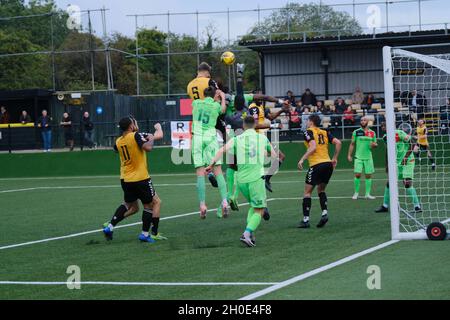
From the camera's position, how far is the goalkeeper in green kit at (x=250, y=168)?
13195 millimetres

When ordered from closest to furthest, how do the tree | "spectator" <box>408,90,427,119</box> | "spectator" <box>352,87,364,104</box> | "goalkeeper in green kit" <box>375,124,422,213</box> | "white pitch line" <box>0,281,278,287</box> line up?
1. "white pitch line" <box>0,281,278,287</box>
2. "goalkeeper in green kit" <box>375,124,422,213</box>
3. "spectator" <box>408,90,427,119</box>
4. "spectator" <box>352,87,364,104</box>
5. the tree

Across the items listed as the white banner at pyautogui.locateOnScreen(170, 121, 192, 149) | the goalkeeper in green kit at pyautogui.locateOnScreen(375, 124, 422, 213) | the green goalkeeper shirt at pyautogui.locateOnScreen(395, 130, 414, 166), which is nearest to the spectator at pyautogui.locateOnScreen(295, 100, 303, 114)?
the white banner at pyautogui.locateOnScreen(170, 121, 192, 149)

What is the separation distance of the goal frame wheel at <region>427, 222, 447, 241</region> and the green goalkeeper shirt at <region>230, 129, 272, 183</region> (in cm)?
271

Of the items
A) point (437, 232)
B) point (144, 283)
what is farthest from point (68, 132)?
point (144, 283)

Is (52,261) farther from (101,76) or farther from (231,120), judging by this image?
(101,76)

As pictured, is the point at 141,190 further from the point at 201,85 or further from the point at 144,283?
the point at 144,283

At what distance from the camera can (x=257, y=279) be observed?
1023 centimetres

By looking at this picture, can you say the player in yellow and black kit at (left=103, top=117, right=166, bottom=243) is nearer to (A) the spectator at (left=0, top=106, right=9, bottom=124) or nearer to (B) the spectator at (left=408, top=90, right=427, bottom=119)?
(B) the spectator at (left=408, top=90, right=427, bottom=119)

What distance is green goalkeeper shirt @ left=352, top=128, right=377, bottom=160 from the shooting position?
2300 cm

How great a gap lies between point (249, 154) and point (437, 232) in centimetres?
307

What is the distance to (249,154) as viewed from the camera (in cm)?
1318

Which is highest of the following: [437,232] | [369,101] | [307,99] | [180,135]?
[307,99]
